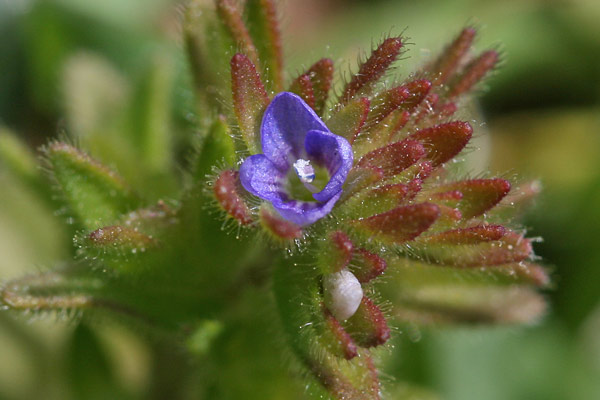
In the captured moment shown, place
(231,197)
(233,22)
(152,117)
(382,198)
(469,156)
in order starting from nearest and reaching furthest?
(231,197) → (382,198) → (233,22) → (152,117) → (469,156)

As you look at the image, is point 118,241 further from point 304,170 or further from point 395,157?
point 395,157

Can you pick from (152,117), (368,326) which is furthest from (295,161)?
(152,117)

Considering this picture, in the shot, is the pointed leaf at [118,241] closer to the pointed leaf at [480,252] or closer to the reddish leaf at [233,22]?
the reddish leaf at [233,22]

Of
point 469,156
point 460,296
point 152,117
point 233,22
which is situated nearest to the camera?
point 233,22

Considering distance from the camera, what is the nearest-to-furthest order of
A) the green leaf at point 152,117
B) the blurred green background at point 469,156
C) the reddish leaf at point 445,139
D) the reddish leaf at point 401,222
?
the reddish leaf at point 401,222 → the reddish leaf at point 445,139 → the green leaf at point 152,117 → the blurred green background at point 469,156

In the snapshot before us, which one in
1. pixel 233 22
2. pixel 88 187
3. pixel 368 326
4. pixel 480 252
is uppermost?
pixel 233 22

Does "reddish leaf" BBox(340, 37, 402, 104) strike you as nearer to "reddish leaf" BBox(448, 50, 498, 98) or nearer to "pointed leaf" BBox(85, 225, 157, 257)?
"reddish leaf" BBox(448, 50, 498, 98)

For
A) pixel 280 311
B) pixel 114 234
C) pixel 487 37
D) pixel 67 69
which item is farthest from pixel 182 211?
pixel 487 37

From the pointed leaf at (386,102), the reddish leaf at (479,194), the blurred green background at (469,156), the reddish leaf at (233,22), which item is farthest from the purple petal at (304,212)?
the blurred green background at (469,156)
